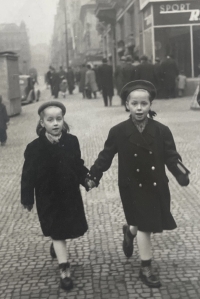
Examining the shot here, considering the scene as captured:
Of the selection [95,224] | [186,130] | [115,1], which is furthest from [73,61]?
[95,224]

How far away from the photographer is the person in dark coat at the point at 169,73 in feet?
75.0

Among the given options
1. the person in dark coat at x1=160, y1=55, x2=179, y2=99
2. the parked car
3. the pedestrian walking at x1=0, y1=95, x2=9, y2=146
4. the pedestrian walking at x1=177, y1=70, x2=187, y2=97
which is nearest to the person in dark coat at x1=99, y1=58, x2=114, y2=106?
the person in dark coat at x1=160, y1=55, x2=179, y2=99

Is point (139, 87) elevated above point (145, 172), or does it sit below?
above

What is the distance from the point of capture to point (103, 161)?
14.5 feet

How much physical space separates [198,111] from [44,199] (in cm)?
1398

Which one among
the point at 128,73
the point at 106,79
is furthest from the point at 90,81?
the point at 128,73

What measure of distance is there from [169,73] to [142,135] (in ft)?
62.0

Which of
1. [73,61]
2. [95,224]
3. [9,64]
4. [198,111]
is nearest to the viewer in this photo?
[95,224]

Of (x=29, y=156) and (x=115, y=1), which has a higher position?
(x=115, y=1)

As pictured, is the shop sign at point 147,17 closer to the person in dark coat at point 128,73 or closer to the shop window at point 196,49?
the shop window at point 196,49

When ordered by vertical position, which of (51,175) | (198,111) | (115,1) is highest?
(115,1)

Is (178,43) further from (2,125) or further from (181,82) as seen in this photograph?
(2,125)

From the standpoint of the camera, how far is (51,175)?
4410 millimetres

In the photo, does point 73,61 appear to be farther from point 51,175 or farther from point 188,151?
point 51,175
